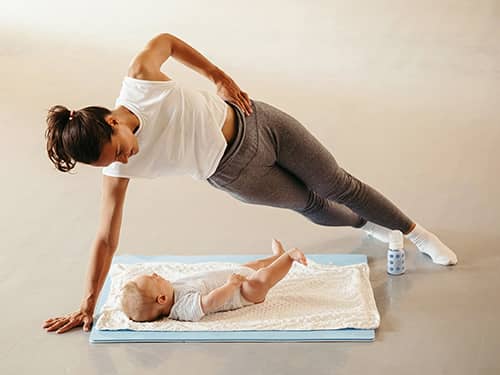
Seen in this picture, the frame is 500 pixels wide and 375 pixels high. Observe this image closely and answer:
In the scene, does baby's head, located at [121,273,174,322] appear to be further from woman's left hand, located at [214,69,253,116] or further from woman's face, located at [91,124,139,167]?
woman's left hand, located at [214,69,253,116]

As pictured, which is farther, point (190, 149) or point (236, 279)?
point (236, 279)

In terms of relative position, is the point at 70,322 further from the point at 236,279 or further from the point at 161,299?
the point at 236,279

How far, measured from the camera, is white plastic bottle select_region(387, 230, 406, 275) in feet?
9.38

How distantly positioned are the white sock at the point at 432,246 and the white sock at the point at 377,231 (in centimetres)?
9

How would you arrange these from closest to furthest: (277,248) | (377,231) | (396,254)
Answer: (396,254) < (277,248) < (377,231)

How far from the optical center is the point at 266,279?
106 inches

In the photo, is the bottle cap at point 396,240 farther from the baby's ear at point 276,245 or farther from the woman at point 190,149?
the baby's ear at point 276,245

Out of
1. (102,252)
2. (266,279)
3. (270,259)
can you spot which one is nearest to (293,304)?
(266,279)

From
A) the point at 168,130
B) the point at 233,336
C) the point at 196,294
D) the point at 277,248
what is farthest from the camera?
the point at 277,248

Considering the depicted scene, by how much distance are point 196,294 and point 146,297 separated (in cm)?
16

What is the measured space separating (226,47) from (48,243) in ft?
7.11

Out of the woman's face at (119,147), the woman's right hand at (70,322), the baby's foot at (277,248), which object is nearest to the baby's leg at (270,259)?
the baby's foot at (277,248)

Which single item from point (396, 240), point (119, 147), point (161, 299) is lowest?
point (161, 299)

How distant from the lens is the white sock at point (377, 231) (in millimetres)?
3055
